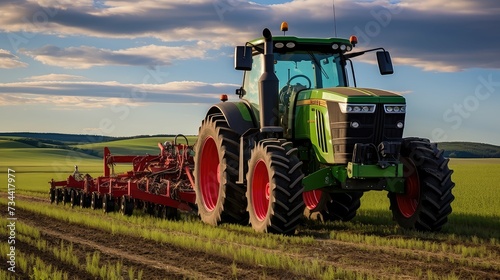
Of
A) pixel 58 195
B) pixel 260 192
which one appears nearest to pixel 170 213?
pixel 260 192

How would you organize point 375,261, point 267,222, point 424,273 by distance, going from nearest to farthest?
point 424,273 < point 375,261 < point 267,222

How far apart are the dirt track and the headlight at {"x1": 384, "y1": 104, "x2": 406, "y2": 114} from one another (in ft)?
7.22

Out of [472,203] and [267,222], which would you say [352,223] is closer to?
[267,222]

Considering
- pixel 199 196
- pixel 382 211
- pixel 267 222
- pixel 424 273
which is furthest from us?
pixel 382 211

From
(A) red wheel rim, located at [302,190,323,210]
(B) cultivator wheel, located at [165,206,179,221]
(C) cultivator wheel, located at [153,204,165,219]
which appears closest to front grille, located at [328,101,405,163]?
(A) red wheel rim, located at [302,190,323,210]

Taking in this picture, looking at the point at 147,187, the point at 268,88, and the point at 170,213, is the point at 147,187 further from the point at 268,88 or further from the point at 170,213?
the point at 268,88

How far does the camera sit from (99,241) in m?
10.8

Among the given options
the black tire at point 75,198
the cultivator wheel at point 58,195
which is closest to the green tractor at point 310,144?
the black tire at point 75,198

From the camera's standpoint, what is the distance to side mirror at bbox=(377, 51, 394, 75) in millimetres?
11750

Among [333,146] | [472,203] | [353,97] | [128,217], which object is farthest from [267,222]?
[472,203]

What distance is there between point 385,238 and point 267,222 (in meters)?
1.79

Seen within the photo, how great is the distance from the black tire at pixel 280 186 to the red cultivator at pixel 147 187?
10.8ft

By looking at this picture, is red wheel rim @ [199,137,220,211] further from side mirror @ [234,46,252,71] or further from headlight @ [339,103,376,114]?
headlight @ [339,103,376,114]

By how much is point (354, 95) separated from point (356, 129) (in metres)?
0.52
